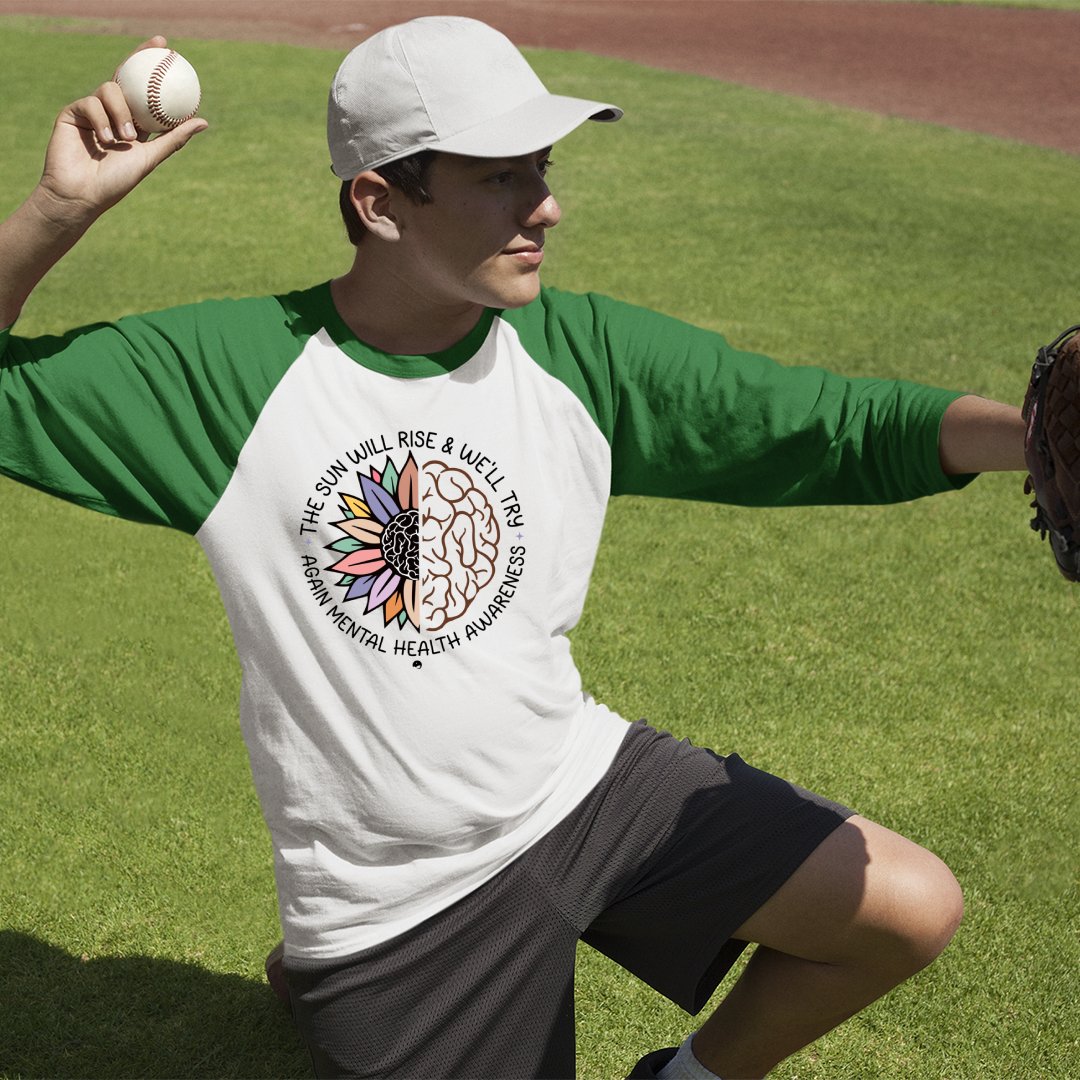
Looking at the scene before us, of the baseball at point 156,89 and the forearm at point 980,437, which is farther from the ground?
the baseball at point 156,89

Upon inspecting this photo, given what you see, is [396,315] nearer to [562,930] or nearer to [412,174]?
[412,174]

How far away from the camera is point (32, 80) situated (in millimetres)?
15109

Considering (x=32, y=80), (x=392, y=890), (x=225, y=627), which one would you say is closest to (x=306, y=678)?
(x=392, y=890)

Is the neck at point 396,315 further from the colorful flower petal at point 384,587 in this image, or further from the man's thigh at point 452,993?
the man's thigh at point 452,993

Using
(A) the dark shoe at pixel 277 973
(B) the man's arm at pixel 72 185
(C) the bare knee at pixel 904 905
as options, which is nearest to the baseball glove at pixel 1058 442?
(C) the bare knee at pixel 904 905

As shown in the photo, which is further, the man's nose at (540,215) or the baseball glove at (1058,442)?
the man's nose at (540,215)

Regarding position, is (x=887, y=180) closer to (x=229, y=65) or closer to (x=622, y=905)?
(x=229, y=65)

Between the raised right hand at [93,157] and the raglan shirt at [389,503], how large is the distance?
0.72ft

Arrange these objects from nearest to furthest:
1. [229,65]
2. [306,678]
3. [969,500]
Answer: [306,678], [969,500], [229,65]

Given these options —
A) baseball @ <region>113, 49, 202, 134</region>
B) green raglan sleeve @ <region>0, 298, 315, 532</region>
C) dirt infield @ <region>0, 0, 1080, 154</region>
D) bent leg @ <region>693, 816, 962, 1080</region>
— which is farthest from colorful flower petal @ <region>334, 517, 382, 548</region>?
dirt infield @ <region>0, 0, 1080, 154</region>

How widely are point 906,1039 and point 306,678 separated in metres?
1.79

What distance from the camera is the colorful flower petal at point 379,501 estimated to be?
251 centimetres

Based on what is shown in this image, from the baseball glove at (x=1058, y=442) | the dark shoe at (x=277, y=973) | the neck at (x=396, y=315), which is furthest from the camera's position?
the dark shoe at (x=277, y=973)

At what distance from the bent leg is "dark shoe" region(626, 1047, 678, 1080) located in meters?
0.20
